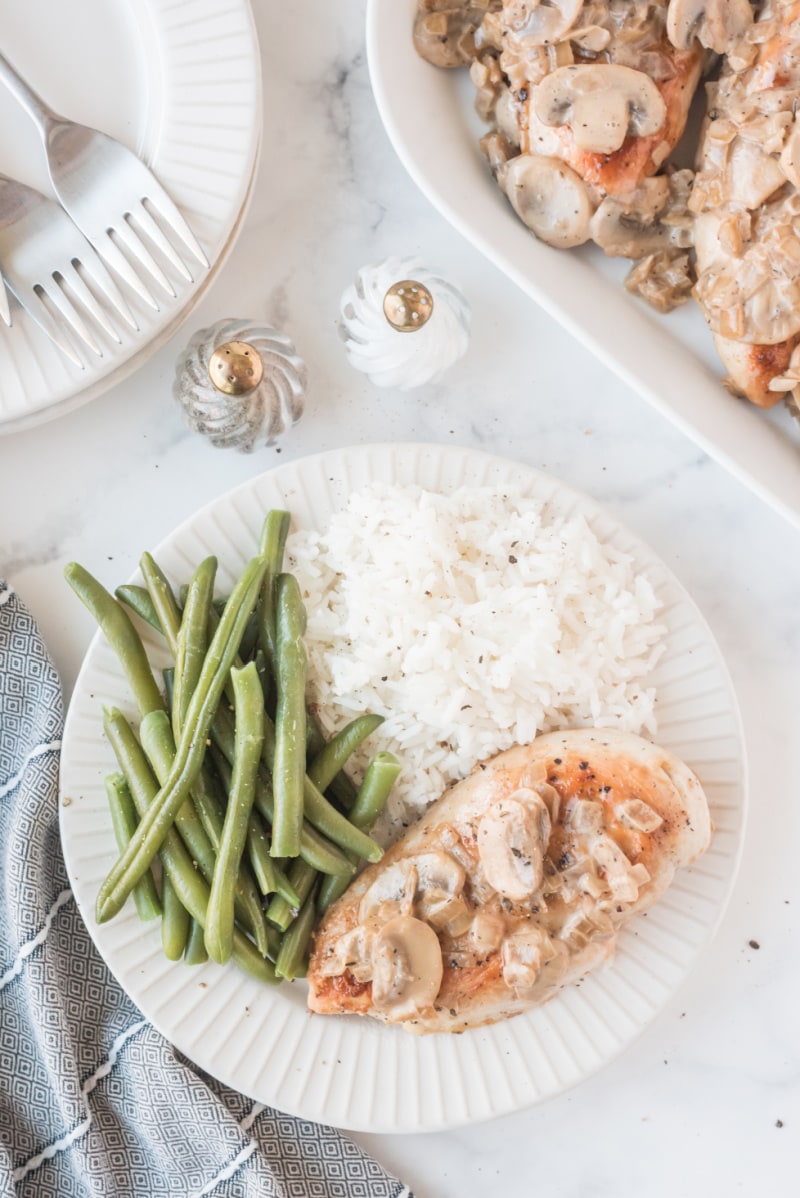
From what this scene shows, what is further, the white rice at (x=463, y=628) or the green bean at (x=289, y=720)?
the white rice at (x=463, y=628)

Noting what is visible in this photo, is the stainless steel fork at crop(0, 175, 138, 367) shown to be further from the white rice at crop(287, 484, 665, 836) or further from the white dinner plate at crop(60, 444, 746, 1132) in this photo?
the white rice at crop(287, 484, 665, 836)

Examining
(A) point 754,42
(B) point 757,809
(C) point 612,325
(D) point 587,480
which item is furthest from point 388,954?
(A) point 754,42

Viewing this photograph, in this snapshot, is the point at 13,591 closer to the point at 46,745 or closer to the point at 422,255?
the point at 46,745

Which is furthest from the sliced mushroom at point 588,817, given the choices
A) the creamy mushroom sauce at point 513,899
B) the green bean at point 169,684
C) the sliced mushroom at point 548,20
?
the sliced mushroom at point 548,20

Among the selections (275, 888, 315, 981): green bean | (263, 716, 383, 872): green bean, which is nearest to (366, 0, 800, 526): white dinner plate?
(263, 716, 383, 872): green bean

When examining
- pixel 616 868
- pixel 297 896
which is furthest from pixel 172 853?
pixel 616 868

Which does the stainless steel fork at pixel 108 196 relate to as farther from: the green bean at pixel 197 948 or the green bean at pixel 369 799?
the green bean at pixel 197 948
